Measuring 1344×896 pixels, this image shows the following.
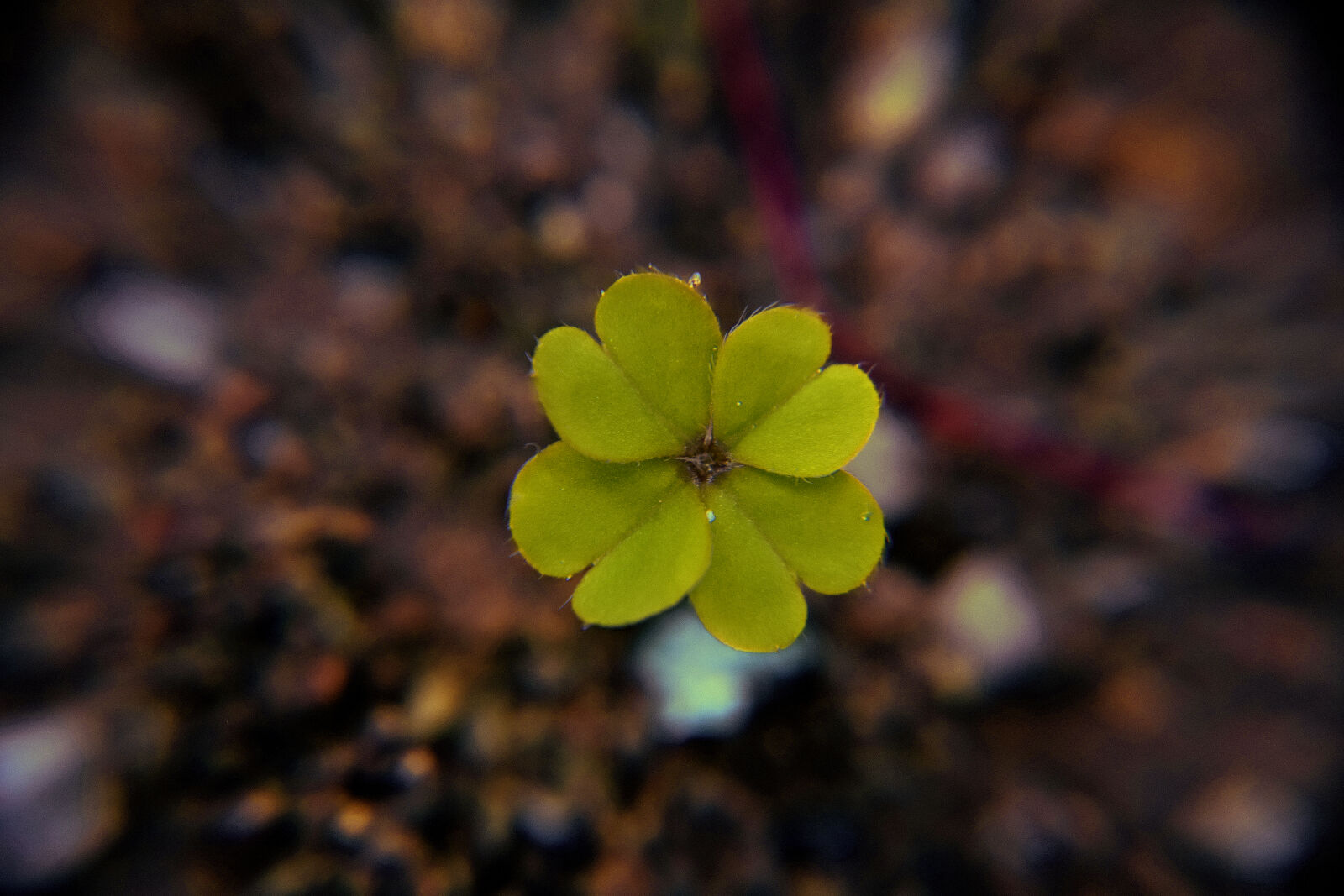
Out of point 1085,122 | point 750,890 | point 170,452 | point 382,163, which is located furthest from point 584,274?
point 1085,122

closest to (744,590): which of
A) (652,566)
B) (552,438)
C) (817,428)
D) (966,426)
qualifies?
(652,566)

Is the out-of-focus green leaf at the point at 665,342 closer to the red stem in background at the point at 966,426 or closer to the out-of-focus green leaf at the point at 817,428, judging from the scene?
the out-of-focus green leaf at the point at 817,428

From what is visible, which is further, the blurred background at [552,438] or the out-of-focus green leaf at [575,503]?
the blurred background at [552,438]

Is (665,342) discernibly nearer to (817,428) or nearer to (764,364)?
(764,364)

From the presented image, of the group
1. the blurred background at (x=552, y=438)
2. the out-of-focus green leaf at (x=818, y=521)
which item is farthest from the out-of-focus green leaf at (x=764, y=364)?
the blurred background at (x=552, y=438)

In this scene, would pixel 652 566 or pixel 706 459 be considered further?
pixel 706 459
